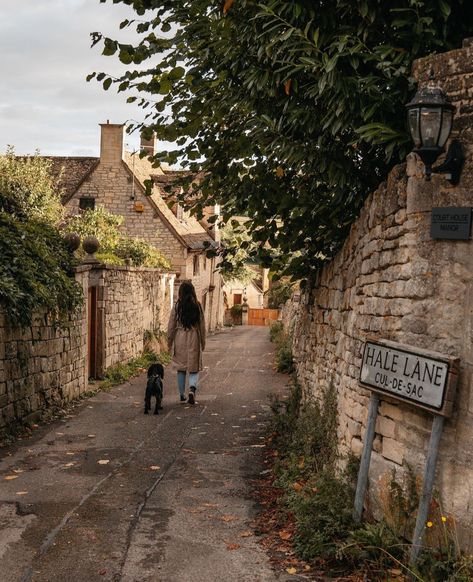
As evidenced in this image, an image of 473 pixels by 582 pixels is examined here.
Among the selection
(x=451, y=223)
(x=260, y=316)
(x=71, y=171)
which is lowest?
(x=260, y=316)

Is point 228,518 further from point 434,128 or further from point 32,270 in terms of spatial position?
point 32,270

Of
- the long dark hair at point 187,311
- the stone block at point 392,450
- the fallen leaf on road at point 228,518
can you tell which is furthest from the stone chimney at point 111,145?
the stone block at point 392,450

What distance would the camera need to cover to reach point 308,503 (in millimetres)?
5680

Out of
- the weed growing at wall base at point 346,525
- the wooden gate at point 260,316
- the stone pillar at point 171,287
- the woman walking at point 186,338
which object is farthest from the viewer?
the wooden gate at point 260,316

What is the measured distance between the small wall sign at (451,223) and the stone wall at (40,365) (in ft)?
20.2

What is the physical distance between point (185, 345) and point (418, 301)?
7.93 metres

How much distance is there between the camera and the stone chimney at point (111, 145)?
3064cm

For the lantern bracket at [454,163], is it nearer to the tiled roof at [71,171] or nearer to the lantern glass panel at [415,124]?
the lantern glass panel at [415,124]

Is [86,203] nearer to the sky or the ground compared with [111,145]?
nearer to the ground

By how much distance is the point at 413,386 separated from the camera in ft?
15.8

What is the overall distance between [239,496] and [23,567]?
8.19 ft

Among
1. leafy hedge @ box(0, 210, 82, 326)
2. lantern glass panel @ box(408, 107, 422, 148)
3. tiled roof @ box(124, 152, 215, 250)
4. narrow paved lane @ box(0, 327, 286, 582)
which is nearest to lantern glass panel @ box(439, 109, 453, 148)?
lantern glass panel @ box(408, 107, 422, 148)

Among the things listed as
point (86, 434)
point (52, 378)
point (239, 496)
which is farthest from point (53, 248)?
point (239, 496)

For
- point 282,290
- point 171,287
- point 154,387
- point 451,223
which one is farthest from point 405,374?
point 171,287
